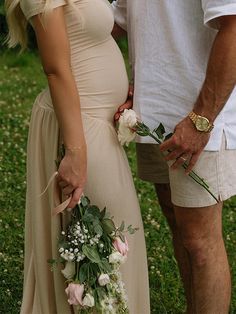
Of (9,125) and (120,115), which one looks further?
(9,125)

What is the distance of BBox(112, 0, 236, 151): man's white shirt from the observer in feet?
10.8

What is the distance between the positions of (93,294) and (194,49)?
1.08 metres

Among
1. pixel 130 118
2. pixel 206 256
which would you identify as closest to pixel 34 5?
pixel 130 118

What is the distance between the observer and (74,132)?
130 inches

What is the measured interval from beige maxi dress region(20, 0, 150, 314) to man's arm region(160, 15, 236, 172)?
0.29m

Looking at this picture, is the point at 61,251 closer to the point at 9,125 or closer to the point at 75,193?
the point at 75,193

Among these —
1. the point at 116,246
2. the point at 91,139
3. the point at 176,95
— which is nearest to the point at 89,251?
the point at 116,246

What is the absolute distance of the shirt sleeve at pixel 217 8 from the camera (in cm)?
309

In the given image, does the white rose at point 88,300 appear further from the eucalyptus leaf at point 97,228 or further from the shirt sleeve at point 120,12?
the shirt sleeve at point 120,12

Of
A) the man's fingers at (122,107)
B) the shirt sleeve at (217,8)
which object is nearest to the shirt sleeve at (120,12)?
the man's fingers at (122,107)

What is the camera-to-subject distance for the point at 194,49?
3334 mm

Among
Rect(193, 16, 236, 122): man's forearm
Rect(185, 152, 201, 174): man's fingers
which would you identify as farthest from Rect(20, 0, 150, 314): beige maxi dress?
Rect(193, 16, 236, 122): man's forearm

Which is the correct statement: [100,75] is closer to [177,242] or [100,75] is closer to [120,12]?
[120,12]

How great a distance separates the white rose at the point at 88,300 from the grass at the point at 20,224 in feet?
3.52
